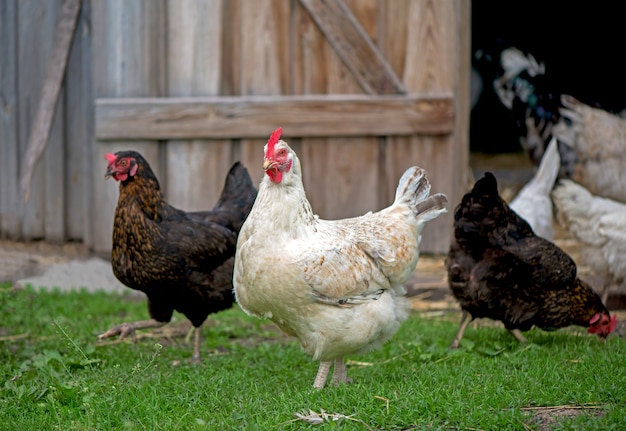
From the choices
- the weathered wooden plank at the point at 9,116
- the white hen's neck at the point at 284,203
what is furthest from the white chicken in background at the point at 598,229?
the weathered wooden plank at the point at 9,116

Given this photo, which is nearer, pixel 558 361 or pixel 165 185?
pixel 558 361

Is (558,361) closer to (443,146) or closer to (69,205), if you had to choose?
(443,146)

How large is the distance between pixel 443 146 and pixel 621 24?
5.42 metres

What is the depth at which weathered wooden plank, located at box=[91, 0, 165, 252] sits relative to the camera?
322 inches

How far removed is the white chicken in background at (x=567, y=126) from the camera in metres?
9.54

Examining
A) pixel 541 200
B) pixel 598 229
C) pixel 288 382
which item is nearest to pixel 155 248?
pixel 288 382

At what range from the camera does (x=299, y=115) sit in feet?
26.8

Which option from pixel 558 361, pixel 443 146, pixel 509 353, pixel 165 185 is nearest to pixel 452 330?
pixel 509 353

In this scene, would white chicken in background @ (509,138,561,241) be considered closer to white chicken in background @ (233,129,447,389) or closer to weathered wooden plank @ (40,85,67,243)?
white chicken in background @ (233,129,447,389)

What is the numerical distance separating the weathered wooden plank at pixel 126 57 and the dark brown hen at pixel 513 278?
3.62 meters

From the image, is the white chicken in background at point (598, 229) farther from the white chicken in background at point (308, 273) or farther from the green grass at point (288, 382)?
the white chicken in background at point (308, 273)

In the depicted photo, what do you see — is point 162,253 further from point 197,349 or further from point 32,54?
point 32,54

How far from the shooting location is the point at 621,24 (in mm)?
12078

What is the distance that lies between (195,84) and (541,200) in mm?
3660
